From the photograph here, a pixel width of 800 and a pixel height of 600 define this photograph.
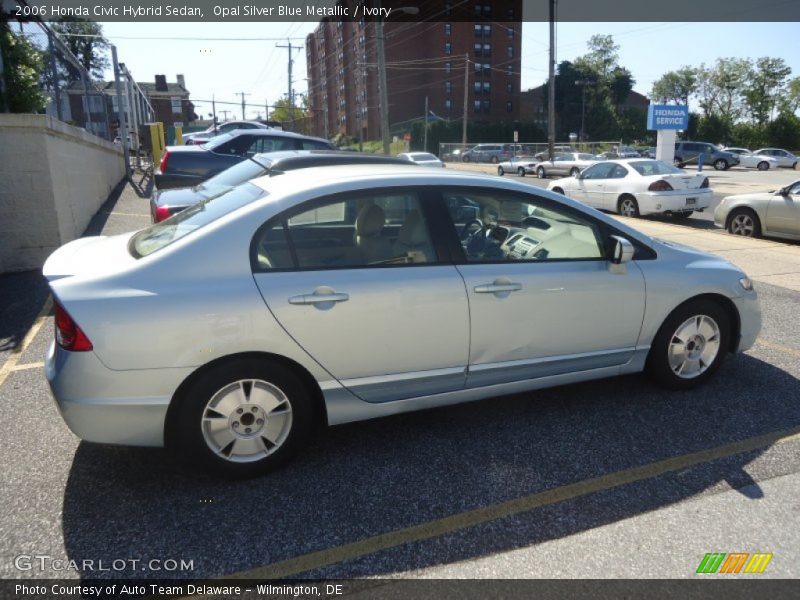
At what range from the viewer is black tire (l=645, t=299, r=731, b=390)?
4.09 metres

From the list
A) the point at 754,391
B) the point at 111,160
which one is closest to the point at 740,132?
the point at 111,160

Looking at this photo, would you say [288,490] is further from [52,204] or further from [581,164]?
[581,164]

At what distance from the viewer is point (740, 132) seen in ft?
211

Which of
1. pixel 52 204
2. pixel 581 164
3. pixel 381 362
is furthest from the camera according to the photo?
pixel 581 164

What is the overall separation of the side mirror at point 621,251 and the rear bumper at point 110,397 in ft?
8.43

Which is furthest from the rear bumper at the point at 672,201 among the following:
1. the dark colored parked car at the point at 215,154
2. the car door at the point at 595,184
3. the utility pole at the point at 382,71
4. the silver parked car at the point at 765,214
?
the utility pole at the point at 382,71

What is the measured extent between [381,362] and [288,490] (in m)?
0.80

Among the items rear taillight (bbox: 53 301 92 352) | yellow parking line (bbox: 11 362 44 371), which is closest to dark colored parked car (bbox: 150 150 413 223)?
yellow parking line (bbox: 11 362 44 371)

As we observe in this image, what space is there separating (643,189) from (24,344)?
12630 mm

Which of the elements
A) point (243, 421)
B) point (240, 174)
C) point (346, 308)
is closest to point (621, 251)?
point (346, 308)

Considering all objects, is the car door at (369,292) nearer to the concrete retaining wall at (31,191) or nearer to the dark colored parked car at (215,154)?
the concrete retaining wall at (31,191)

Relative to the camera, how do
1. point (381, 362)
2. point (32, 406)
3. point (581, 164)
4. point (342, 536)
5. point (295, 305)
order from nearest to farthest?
point (342, 536)
point (295, 305)
point (381, 362)
point (32, 406)
point (581, 164)

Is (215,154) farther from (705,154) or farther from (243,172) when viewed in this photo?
(705,154)

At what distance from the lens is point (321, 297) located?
308 cm
